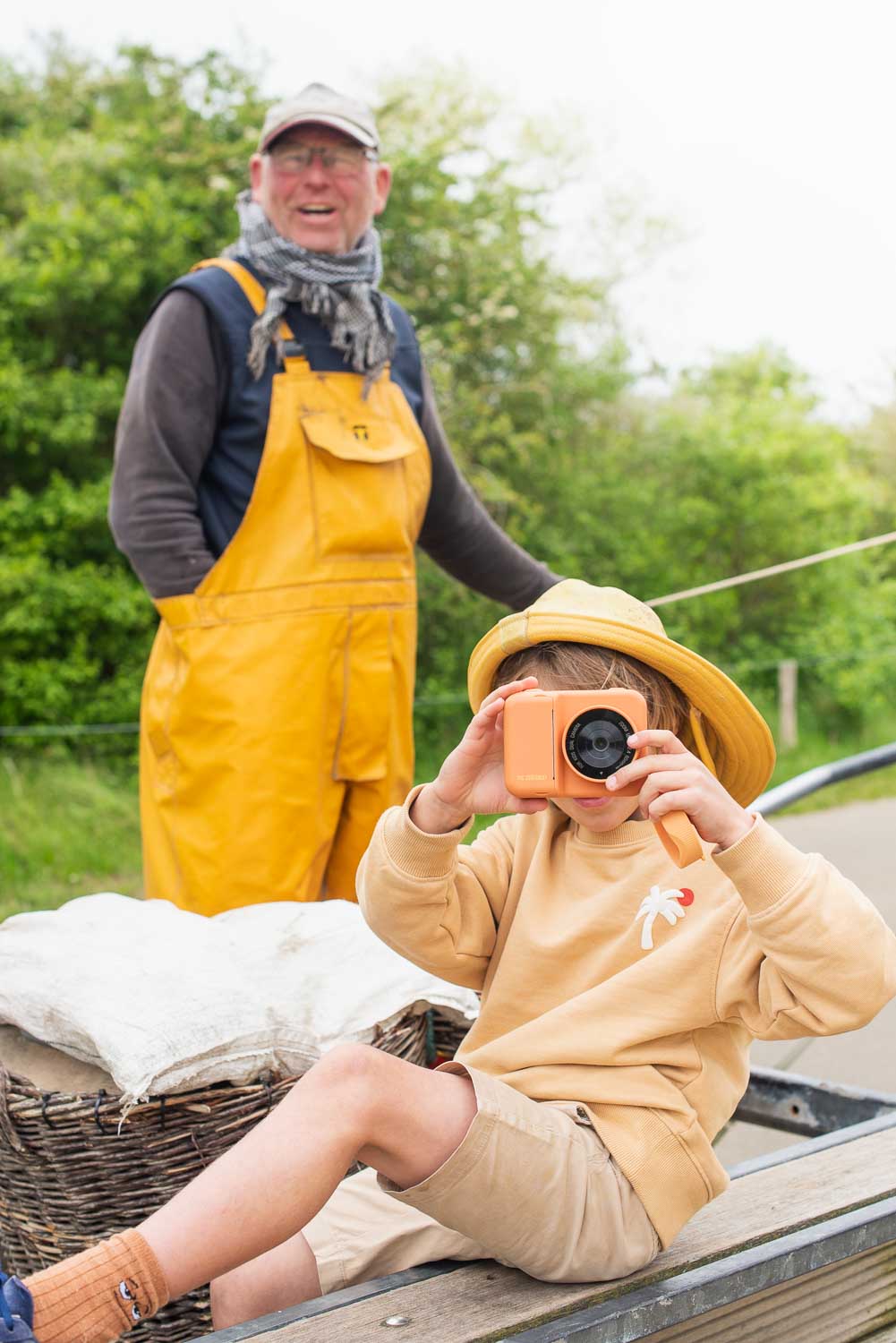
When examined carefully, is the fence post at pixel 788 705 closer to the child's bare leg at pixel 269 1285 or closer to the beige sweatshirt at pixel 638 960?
the beige sweatshirt at pixel 638 960

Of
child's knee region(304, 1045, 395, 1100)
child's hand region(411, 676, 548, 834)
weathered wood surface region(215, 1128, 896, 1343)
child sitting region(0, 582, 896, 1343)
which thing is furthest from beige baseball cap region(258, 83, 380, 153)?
weathered wood surface region(215, 1128, 896, 1343)

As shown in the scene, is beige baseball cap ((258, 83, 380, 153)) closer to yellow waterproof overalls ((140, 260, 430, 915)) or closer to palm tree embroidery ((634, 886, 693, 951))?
yellow waterproof overalls ((140, 260, 430, 915))

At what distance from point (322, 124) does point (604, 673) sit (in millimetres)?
1803

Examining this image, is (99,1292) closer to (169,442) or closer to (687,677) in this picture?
(687,677)

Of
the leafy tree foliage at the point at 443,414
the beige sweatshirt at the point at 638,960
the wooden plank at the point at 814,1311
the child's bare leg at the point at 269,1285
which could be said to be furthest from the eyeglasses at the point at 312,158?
the leafy tree foliage at the point at 443,414

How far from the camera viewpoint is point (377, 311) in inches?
129

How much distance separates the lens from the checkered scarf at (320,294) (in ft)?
10.3

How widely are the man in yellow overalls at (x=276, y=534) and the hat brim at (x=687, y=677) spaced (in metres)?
1.09

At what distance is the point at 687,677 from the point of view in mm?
1861

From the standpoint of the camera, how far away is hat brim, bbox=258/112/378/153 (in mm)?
3127

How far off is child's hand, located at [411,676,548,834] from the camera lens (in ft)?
0.38

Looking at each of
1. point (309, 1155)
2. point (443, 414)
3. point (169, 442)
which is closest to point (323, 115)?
point (169, 442)

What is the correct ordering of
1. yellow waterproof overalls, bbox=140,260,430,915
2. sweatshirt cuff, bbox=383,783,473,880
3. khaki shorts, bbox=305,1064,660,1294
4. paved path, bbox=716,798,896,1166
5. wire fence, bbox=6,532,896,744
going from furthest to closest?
wire fence, bbox=6,532,896,744, paved path, bbox=716,798,896,1166, yellow waterproof overalls, bbox=140,260,430,915, sweatshirt cuff, bbox=383,783,473,880, khaki shorts, bbox=305,1064,660,1294

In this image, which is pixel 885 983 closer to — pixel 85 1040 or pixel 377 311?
pixel 85 1040
